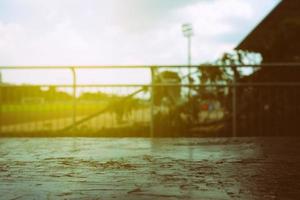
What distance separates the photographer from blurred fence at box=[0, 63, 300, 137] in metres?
7.05

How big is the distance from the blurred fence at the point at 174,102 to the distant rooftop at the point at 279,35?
1.09 metres

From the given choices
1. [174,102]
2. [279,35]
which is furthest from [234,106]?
[279,35]

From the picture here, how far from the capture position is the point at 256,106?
289 inches

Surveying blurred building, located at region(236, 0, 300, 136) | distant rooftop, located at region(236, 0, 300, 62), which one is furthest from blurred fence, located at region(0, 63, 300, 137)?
distant rooftop, located at region(236, 0, 300, 62)

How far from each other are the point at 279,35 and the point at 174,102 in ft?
8.57

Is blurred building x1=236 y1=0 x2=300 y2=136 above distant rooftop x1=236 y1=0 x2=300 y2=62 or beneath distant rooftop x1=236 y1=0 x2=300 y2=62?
beneath

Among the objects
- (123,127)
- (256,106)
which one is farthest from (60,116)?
(256,106)

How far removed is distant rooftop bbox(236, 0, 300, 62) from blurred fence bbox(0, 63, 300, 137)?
3.56 ft

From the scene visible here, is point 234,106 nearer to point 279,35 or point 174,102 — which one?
point 174,102

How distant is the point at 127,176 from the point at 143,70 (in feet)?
16.5

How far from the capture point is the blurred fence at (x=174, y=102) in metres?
7.05

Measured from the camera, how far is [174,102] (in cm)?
803

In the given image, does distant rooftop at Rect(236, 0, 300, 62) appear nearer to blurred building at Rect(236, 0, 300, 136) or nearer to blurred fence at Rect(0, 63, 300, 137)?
blurred building at Rect(236, 0, 300, 136)

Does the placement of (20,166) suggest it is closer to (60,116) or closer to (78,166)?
(78,166)
